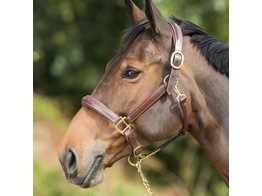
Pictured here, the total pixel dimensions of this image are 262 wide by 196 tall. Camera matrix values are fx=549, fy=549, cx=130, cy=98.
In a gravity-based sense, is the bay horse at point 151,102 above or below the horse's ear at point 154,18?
below

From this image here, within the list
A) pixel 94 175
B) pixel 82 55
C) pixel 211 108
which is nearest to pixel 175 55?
pixel 211 108

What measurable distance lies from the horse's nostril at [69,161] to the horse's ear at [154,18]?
0.69 meters

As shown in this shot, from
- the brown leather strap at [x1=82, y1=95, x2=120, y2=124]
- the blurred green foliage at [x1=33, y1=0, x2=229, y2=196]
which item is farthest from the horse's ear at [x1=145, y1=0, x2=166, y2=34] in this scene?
the blurred green foliage at [x1=33, y1=0, x2=229, y2=196]

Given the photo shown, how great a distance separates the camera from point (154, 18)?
8.47 feet

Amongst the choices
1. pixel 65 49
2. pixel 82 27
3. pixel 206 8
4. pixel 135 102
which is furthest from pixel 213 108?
pixel 82 27

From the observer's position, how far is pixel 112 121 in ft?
8.34

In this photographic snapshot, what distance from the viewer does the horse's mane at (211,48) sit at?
2.63 m

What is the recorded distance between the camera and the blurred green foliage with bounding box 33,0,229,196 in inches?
290

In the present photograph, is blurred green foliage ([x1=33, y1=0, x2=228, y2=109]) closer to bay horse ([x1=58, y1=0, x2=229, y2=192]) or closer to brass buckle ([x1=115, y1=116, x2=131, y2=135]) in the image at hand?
bay horse ([x1=58, y1=0, x2=229, y2=192])

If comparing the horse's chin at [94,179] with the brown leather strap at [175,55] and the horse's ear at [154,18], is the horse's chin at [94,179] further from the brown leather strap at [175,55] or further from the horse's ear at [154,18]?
the horse's ear at [154,18]

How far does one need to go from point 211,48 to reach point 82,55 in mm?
6015

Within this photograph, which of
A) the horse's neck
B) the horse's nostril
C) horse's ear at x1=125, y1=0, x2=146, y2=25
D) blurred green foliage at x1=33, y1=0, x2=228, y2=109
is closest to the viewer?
the horse's nostril

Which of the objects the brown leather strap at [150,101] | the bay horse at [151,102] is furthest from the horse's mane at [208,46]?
the brown leather strap at [150,101]

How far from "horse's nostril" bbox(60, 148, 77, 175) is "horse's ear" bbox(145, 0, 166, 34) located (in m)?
0.69
